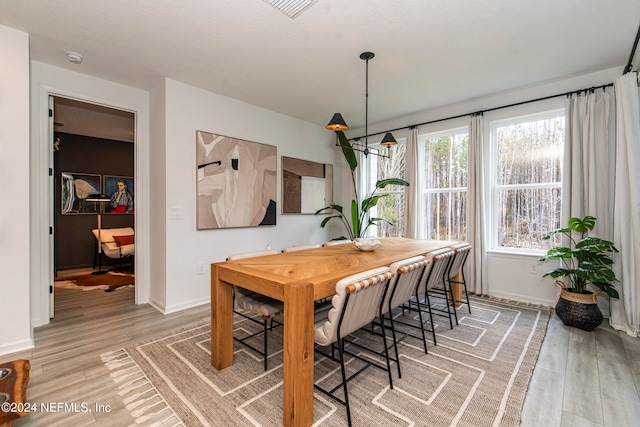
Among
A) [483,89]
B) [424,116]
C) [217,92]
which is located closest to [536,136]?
[483,89]

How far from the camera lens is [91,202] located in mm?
5730

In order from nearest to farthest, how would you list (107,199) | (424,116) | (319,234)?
(424,116) < (319,234) < (107,199)

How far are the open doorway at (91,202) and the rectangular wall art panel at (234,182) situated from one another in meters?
2.32

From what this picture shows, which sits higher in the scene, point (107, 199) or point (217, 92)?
point (217, 92)

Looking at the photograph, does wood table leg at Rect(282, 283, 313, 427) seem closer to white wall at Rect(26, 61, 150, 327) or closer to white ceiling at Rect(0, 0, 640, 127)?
white ceiling at Rect(0, 0, 640, 127)

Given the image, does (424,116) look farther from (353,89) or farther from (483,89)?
(353,89)

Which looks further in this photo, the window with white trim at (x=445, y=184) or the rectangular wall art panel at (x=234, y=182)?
the window with white trim at (x=445, y=184)

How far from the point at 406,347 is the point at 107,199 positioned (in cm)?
635

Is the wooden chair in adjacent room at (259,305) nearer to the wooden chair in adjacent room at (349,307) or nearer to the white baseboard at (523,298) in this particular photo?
the wooden chair in adjacent room at (349,307)

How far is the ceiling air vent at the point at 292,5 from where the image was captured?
2.04 m

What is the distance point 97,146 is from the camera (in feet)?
19.2

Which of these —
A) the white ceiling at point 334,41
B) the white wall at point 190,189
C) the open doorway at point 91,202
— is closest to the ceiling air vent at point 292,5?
the white ceiling at point 334,41

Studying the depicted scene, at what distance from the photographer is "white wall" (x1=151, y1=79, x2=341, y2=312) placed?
10.8ft

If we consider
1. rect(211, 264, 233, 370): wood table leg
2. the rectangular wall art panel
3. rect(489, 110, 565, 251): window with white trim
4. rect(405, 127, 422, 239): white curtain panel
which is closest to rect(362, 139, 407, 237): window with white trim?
rect(405, 127, 422, 239): white curtain panel
